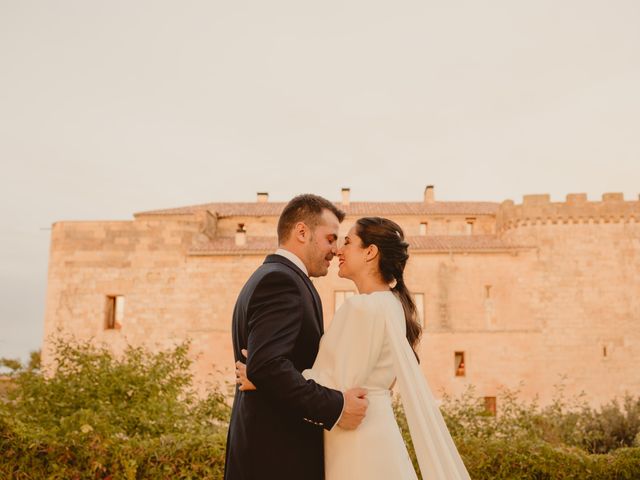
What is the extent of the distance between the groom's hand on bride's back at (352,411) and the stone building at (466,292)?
1878cm

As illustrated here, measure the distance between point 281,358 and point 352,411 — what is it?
439 mm

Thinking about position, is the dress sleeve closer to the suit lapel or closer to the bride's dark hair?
the suit lapel

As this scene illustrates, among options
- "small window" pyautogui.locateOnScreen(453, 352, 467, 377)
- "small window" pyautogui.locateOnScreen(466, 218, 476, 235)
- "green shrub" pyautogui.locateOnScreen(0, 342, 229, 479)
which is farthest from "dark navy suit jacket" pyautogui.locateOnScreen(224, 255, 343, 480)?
"small window" pyautogui.locateOnScreen(466, 218, 476, 235)

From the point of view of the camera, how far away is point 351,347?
2850mm

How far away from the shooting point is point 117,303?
23.0m

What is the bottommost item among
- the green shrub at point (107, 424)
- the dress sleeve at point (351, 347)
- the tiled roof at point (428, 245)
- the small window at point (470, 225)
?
the green shrub at point (107, 424)

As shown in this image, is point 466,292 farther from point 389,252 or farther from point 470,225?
point 389,252

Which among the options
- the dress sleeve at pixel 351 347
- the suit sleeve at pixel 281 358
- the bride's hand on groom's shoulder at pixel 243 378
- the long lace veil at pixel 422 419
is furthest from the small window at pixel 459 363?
the suit sleeve at pixel 281 358

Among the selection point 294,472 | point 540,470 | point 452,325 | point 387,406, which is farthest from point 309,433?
point 452,325

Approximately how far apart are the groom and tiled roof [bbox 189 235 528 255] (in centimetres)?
1895

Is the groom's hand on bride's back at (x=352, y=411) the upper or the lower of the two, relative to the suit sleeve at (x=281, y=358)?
lower

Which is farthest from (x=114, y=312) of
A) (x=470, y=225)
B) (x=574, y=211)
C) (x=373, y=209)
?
(x=574, y=211)

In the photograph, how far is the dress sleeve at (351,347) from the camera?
112 inches

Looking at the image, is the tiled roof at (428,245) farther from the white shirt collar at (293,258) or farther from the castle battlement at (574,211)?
the white shirt collar at (293,258)
